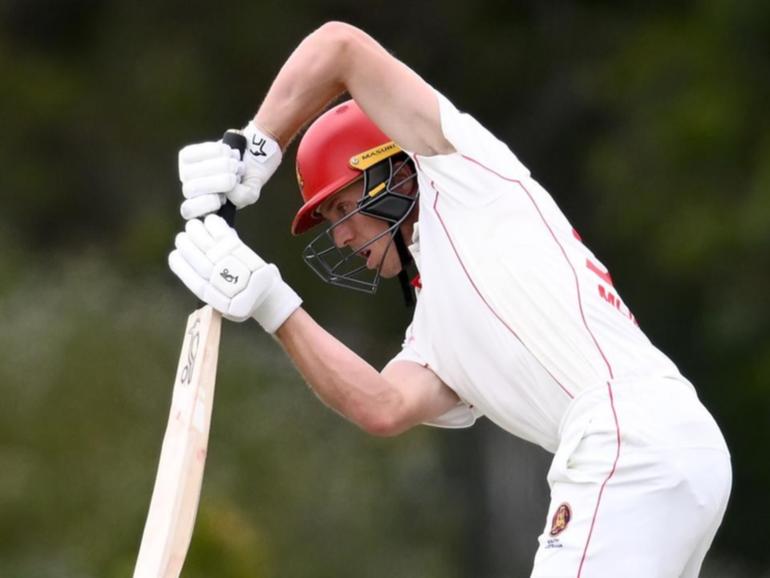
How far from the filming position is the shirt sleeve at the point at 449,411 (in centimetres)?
486

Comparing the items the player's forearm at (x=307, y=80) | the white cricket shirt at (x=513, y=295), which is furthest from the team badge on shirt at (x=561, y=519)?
the player's forearm at (x=307, y=80)

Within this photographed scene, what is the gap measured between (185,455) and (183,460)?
0.01 metres

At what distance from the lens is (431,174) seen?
14.8ft

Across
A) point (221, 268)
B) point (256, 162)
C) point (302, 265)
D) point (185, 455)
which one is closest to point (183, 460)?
point (185, 455)

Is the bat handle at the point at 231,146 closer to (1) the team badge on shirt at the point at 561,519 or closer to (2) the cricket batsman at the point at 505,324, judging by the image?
(2) the cricket batsman at the point at 505,324

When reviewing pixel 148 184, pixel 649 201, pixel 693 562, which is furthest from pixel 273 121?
pixel 148 184

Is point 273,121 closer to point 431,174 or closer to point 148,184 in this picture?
point 431,174

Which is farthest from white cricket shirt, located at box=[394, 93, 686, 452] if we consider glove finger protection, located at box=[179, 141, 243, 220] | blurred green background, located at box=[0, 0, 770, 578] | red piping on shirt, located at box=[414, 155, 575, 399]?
blurred green background, located at box=[0, 0, 770, 578]

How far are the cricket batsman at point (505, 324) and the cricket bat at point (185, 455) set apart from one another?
0.09 metres

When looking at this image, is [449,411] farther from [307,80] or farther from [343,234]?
[307,80]

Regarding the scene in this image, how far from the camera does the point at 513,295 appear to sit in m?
4.34

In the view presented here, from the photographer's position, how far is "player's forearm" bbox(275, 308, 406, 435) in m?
4.54

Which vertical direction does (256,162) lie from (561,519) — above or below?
above

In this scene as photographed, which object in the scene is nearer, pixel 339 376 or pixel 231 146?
pixel 231 146
